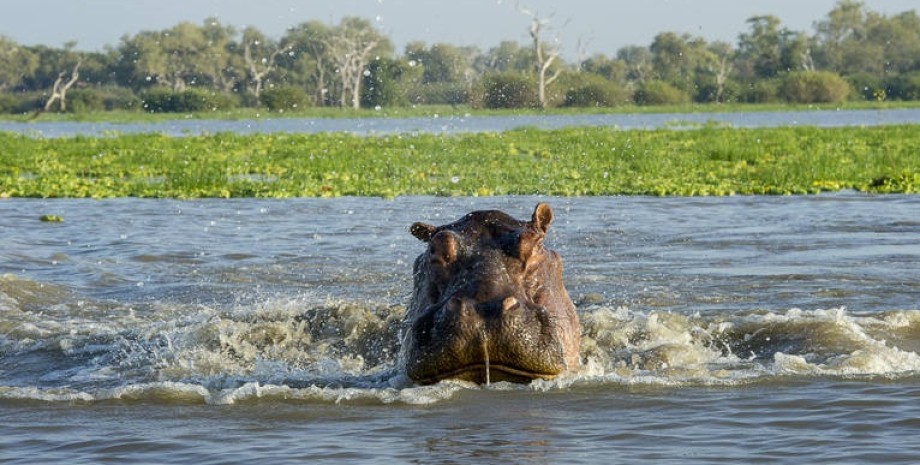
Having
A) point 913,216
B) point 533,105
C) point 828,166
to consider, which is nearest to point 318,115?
point 533,105

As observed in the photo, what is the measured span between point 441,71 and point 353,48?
16.5 ft

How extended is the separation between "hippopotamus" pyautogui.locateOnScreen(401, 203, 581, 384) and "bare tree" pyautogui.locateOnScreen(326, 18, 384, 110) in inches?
2656

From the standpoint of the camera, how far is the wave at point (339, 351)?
7070mm

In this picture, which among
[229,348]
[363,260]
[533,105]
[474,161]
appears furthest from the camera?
[533,105]

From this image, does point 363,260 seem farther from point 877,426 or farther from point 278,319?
point 877,426

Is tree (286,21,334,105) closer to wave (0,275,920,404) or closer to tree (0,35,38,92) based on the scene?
tree (0,35,38,92)

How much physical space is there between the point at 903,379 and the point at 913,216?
29.8 ft

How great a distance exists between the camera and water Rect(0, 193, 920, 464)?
19.6 feet

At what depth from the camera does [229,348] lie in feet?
28.3

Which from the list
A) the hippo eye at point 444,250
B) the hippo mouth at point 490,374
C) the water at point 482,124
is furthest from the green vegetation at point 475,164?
the hippo mouth at point 490,374

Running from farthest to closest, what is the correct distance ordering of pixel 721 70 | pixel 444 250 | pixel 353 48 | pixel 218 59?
pixel 218 59
pixel 721 70
pixel 353 48
pixel 444 250

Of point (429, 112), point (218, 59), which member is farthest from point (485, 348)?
point (218, 59)

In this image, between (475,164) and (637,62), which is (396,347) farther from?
(637,62)

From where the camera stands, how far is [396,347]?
830cm
